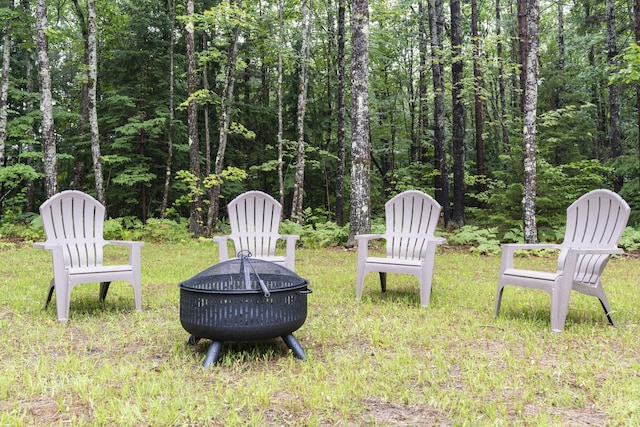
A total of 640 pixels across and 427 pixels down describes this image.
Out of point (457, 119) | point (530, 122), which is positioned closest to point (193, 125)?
point (457, 119)

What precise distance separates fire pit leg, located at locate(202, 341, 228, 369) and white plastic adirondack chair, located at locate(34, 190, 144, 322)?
5.17 feet

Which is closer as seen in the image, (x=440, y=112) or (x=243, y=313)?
(x=243, y=313)

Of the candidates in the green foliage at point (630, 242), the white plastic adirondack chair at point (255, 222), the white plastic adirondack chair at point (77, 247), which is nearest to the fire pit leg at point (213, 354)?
the white plastic adirondack chair at point (77, 247)

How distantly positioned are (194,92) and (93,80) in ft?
7.18

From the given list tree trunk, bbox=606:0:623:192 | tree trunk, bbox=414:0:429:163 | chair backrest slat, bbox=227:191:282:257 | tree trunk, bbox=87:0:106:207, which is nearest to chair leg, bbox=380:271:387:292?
chair backrest slat, bbox=227:191:282:257

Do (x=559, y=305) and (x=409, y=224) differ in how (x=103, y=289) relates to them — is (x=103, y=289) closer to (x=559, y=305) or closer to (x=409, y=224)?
(x=409, y=224)

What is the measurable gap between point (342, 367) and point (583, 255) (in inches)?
92.6

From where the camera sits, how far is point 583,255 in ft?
12.5

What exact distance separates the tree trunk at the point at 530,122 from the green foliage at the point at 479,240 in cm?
61

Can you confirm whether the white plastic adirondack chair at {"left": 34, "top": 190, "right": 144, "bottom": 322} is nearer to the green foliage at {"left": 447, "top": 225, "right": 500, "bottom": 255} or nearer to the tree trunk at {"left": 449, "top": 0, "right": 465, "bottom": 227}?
the green foliage at {"left": 447, "top": 225, "right": 500, "bottom": 255}

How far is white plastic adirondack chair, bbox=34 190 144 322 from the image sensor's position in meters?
3.76

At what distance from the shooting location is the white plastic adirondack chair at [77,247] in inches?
148

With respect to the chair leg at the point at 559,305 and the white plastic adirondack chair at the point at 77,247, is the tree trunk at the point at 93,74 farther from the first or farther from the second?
the chair leg at the point at 559,305

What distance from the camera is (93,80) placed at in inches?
389
